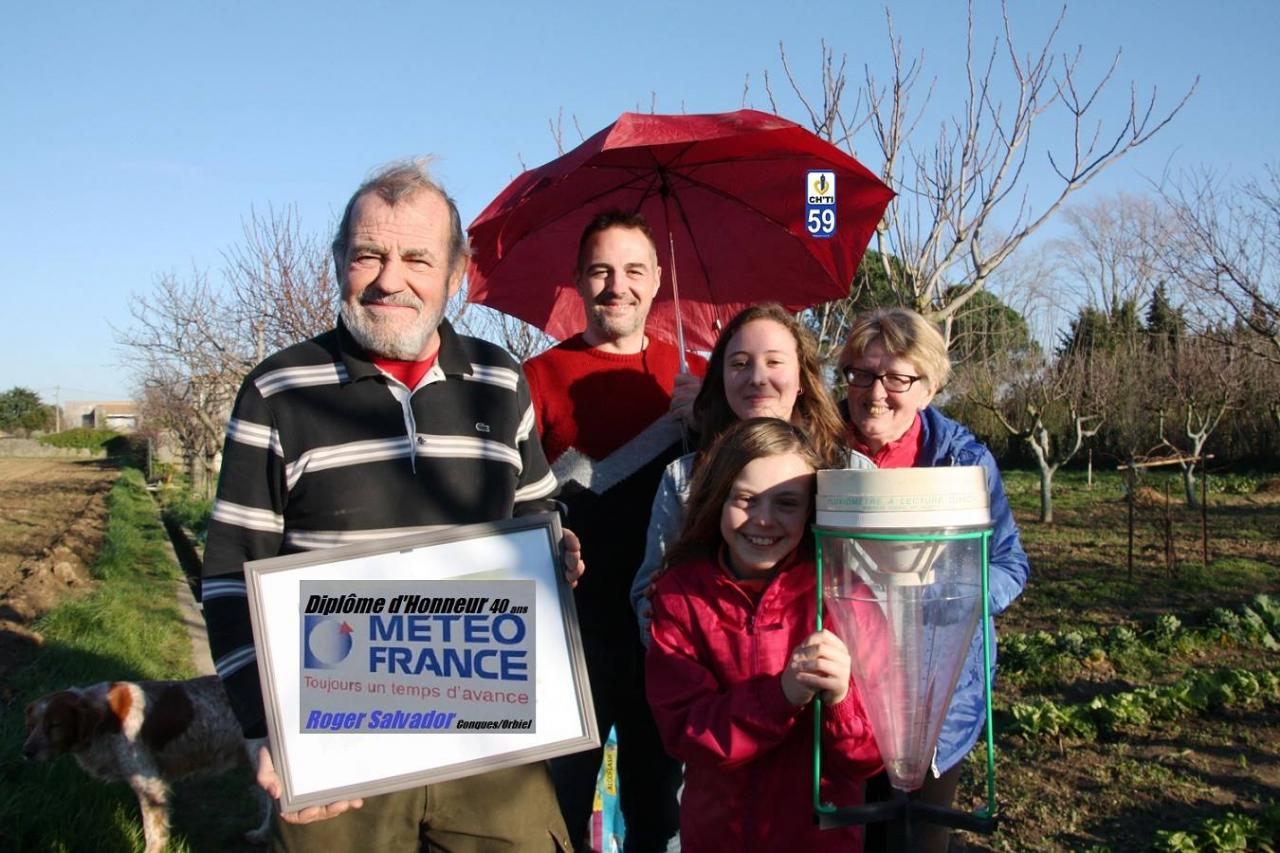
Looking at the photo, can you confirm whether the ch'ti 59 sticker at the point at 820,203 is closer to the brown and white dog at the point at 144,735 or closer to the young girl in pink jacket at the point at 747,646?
the young girl in pink jacket at the point at 747,646

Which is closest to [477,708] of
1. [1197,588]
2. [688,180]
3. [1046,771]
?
[688,180]

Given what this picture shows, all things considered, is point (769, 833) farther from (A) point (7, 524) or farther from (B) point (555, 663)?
(A) point (7, 524)

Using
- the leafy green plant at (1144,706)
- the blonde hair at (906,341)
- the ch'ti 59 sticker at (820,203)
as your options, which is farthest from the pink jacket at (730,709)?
the leafy green plant at (1144,706)

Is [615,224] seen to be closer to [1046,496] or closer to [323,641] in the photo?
[323,641]

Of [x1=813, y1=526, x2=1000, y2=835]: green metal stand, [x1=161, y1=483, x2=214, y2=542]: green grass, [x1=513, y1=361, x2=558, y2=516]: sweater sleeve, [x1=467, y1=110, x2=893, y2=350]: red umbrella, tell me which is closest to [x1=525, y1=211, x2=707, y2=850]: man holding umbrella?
→ [x1=467, y1=110, x2=893, y2=350]: red umbrella

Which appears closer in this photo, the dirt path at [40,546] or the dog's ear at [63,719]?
the dog's ear at [63,719]

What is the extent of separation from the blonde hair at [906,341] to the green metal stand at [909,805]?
91 cm

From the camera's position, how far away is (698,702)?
2143 mm

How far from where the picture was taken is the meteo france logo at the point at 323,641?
2.06 meters

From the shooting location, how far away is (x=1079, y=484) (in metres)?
26.5

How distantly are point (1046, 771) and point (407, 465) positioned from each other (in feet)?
16.2

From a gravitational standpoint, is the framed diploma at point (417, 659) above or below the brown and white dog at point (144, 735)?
above

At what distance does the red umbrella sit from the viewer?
3.34m

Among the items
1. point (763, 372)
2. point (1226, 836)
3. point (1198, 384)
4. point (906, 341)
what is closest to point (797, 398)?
point (763, 372)
